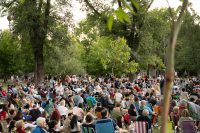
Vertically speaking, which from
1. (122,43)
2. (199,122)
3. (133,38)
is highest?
(133,38)

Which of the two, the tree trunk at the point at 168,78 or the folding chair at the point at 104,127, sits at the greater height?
the tree trunk at the point at 168,78

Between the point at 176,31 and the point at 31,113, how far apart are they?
Result: 838 centimetres

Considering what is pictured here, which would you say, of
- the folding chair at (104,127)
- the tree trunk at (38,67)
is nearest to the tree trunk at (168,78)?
the folding chair at (104,127)

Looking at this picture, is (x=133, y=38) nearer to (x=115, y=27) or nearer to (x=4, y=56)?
(x=115, y=27)

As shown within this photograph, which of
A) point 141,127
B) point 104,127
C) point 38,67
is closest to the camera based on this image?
point 104,127

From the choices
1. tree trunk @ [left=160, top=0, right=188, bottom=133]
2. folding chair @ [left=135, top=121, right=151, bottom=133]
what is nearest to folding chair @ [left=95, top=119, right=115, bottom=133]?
folding chair @ [left=135, top=121, right=151, bottom=133]

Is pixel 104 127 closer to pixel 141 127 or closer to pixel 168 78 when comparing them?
pixel 141 127

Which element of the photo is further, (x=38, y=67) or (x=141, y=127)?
(x=38, y=67)

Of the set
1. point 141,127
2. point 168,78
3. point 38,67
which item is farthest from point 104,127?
point 38,67

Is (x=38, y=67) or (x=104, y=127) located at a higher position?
(x=38, y=67)

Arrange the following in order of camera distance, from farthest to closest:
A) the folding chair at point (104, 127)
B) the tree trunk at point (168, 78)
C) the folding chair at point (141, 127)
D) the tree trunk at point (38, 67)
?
the tree trunk at point (38, 67)
the folding chair at point (141, 127)
the folding chair at point (104, 127)
the tree trunk at point (168, 78)

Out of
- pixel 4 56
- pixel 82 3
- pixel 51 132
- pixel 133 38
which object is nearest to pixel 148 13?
pixel 133 38

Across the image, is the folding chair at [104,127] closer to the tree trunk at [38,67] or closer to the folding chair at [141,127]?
the folding chair at [141,127]

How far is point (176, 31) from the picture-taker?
1.23 metres
